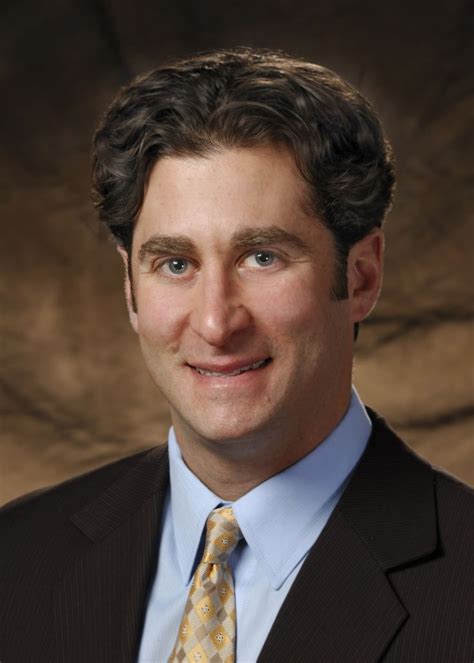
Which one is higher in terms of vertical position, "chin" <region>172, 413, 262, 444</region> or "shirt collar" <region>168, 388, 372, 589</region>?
"chin" <region>172, 413, 262, 444</region>

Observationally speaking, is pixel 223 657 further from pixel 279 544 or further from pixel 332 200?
pixel 332 200

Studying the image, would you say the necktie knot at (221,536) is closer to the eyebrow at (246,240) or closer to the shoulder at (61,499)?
the shoulder at (61,499)

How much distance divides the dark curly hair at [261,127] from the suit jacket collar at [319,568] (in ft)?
1.47

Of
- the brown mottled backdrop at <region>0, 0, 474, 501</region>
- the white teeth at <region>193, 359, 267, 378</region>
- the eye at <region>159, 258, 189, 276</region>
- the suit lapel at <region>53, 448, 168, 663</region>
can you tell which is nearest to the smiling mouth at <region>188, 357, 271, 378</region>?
the white teeth at <region>193, 359, 267, 378</region>

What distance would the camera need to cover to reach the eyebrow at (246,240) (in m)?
2.80

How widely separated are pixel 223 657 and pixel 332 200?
101cm

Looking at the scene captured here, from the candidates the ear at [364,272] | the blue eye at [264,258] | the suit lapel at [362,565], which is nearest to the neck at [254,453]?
the suit lapel at [362,565]

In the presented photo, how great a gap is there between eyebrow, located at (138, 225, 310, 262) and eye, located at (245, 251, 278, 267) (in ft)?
0.08

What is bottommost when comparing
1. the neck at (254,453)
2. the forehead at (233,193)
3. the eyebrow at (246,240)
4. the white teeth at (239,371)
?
the neck at (254,453)

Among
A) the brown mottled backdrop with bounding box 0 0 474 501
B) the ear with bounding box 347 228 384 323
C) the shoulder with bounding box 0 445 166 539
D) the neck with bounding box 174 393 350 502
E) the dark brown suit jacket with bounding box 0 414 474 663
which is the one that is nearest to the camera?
the dark brown suit jacket with bounding box 0 414 474 663

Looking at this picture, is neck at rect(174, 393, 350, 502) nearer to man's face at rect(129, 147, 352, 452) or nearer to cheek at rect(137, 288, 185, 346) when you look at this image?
man's face at rect(129, 147, 352, 452)

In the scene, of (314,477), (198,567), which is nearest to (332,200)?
(314,477)

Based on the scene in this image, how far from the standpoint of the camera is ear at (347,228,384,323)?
3.03 metres

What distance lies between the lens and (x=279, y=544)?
2.87 metres
